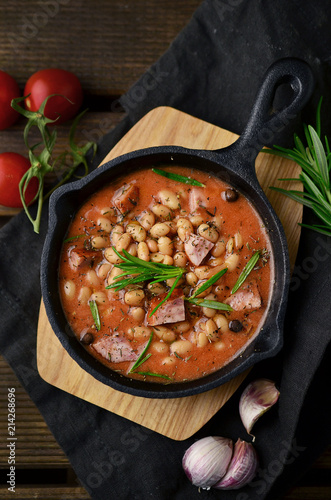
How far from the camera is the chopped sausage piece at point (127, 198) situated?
2.40m

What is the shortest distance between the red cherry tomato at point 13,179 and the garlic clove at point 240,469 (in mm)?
1784

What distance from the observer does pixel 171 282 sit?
2.38 meters

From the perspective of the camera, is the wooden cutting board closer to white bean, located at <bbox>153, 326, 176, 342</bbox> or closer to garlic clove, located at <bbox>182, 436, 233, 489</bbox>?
garlic clove, located at <bbox>182, 436, 233, 489</bbox>

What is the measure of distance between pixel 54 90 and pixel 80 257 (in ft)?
3.30

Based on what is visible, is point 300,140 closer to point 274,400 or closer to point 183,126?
point 183,126

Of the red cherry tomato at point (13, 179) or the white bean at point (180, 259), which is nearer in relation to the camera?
the white bean at point (180, 259)

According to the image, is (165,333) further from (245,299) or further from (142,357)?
(245,299)

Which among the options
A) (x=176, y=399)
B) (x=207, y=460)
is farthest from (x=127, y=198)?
(x=207, y=460)

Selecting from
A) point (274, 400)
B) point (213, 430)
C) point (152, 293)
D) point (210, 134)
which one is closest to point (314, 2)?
point (210, 134)

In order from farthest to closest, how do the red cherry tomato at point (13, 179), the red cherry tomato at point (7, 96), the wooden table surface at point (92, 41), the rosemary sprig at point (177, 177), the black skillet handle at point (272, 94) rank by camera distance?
the wooden table surface at point (92, 41), the red cherry tomato at point (7, 96), the red cherry tomato at point (13, 179), the rosemary sprig at point (177, 177), the black skillet handle at point (272, 94)

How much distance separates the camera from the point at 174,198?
2.41m

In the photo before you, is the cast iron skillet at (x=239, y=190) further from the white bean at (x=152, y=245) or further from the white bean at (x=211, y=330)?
the white bean at (x=152, y=245)

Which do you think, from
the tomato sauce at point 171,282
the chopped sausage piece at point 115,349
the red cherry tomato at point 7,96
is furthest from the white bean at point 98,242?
the red cherry tomato at point 7,96

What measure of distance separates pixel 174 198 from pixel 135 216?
22 centimetres
